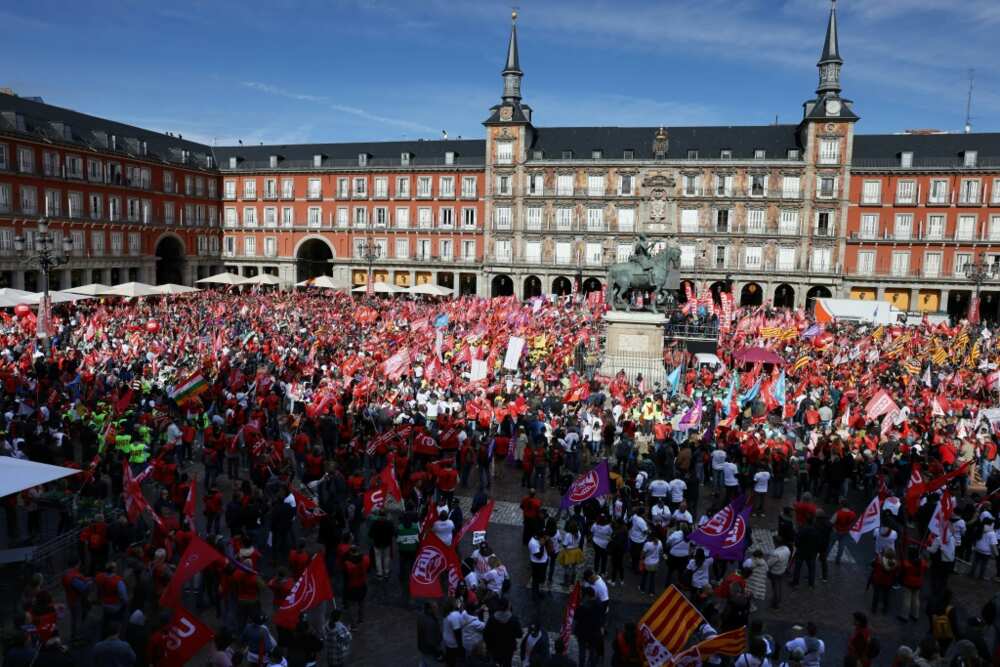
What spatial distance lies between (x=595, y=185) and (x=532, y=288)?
10017mm

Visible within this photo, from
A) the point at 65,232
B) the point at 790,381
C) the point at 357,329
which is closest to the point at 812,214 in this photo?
the point at 790,381

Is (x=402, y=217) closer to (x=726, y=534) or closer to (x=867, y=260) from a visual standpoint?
(x=867, y=260)

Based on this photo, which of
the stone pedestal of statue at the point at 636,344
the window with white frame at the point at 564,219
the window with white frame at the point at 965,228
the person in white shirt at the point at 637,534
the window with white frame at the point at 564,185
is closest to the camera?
the person in white shirt at the point at 637,534

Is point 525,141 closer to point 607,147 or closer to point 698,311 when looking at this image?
point 607,147

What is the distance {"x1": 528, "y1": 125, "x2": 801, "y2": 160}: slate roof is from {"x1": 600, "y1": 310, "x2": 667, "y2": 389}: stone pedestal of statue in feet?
104

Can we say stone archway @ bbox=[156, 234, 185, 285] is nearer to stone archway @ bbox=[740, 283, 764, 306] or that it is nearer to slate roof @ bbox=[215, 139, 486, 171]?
slate roof @ bbox=[215, 139, 486, 171]

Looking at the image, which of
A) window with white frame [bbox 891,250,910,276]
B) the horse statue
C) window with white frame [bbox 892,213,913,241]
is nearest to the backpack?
the horse statue

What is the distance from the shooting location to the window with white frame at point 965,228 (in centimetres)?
5025

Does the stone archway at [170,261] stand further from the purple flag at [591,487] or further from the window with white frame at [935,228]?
the window with white frame at [935,228]

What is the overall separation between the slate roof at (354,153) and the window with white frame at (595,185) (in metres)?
9.14

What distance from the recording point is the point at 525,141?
56.5m

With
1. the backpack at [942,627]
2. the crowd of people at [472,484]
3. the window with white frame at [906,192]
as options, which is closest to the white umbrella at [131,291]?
the crowd of people at [472,484]

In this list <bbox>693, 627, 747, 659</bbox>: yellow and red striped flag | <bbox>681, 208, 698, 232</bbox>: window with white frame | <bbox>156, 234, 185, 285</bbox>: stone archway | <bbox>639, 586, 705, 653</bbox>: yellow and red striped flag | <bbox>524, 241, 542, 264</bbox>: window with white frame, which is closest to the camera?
<bbox>693, 627, 747, 659</bbox>: yellow and red striped flag

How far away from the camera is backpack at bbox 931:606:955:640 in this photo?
27.9 ft
